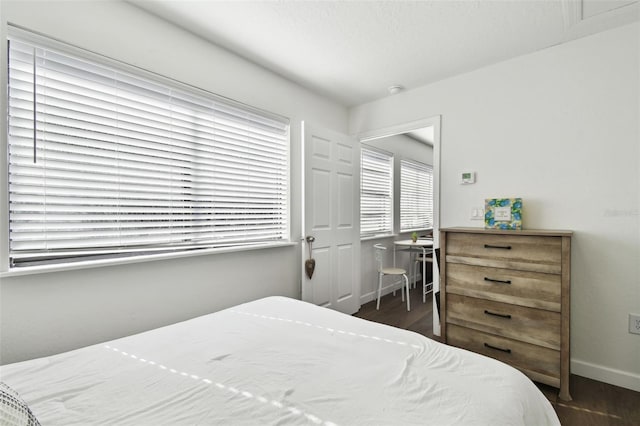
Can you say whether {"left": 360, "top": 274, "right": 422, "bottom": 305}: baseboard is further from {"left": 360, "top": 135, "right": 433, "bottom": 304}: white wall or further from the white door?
the white door

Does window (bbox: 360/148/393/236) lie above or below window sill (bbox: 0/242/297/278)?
above

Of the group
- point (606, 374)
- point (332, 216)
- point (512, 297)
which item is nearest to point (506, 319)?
point (512, 297)

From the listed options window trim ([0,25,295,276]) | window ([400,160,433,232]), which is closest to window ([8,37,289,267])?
window trim ([0,25,295,276])

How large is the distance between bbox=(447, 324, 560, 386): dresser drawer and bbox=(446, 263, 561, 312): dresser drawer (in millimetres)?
300

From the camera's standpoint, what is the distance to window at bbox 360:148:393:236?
170 inches

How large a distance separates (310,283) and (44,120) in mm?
2290

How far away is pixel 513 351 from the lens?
2.20 m

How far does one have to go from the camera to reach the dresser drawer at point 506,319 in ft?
6.73

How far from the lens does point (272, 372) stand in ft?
3.56

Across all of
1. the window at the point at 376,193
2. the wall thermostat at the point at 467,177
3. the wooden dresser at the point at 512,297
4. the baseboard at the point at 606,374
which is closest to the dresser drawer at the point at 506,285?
the wooden dresser at the point at 512,297

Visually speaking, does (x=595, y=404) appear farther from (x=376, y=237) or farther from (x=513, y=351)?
(x=376, y=237)

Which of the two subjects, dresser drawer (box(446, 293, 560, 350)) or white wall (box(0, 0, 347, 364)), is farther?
dresser drawer (box(446, 293, 560, 350))

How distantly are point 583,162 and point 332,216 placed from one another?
2.17 m

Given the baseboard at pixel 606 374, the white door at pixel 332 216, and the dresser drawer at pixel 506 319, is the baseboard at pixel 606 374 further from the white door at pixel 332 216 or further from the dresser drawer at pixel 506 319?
the white door at pixel 332 216
